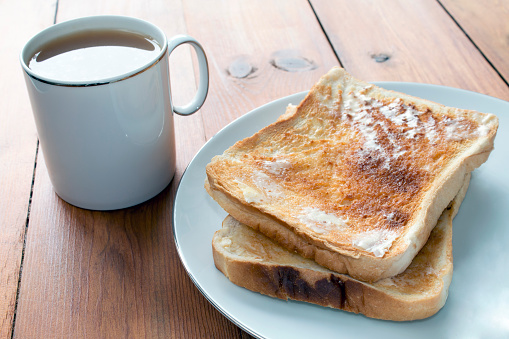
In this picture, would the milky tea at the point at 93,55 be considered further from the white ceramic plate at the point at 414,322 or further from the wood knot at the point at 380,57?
the wood knot at the point at 380,57

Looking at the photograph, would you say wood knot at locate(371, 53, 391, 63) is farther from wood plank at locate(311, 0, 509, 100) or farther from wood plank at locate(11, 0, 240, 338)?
wood plank at locate(11, 0, 240, 338)

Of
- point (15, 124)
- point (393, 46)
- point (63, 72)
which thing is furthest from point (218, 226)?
point (393, 46)

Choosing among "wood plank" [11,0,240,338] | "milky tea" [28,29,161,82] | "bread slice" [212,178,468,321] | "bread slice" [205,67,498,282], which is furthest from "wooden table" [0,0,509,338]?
"milky tea" [28,29,161,82]

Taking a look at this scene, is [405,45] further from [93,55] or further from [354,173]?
[93,55]

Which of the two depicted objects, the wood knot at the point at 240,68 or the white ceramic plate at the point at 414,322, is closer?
the white ceramic plate at the point at 414,322

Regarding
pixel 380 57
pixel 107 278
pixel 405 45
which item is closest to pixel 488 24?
pixel 405 45

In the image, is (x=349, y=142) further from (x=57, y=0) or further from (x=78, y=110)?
(x=57, y=0)

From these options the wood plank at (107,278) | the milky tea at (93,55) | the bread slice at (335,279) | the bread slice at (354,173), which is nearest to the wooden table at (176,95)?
the wood plank at (107,278)
